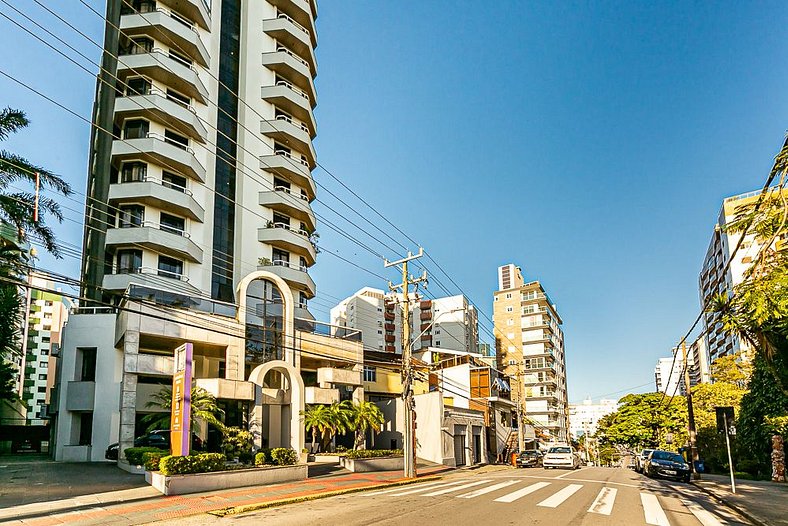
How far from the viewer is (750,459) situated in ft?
108

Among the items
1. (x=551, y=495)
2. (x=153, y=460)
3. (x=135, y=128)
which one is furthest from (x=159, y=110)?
(x=551, y=495)

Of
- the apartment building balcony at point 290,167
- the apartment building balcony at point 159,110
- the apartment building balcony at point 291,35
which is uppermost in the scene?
the apartment building balcony at point 291,35

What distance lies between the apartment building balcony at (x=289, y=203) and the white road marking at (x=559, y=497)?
30.4m

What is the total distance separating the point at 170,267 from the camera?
38.6m

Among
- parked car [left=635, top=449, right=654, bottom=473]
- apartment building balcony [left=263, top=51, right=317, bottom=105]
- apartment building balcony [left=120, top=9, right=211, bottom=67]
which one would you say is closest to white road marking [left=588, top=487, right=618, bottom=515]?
parked car [left=635, top=449, right=654, bottom=473]

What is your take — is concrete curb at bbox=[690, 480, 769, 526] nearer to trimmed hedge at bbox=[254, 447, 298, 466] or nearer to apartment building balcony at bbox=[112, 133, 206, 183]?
trimmed hedge at bbox=[254, 447, 298, 466]

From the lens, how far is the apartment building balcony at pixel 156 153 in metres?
37.2

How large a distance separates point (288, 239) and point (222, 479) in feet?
85.9

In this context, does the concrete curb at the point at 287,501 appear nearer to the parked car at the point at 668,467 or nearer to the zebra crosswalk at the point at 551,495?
the zebra crosswalk at the point at 551,495

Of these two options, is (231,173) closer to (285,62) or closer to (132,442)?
(285,62)

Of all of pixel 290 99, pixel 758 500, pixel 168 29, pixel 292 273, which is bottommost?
pixel 758 500

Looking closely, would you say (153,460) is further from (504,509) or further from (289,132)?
(289,132)

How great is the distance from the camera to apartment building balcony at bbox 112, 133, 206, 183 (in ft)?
122

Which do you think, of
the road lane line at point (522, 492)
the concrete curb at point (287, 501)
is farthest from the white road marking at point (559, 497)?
the concrete curb at point (287, 501)
